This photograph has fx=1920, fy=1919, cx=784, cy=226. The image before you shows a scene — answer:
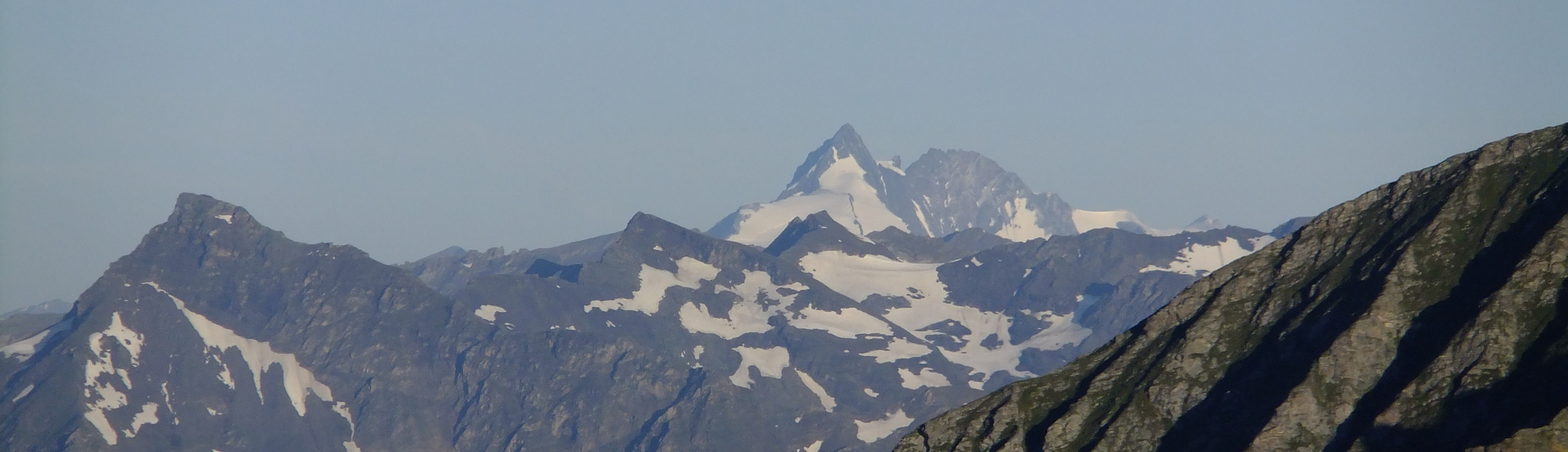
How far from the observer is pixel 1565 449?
191 m

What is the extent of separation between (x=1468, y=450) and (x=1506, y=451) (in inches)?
198

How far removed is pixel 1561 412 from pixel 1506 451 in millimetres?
9236

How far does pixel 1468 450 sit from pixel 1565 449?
10.6m

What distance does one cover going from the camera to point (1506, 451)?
639ft

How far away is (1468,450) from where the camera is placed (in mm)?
199375

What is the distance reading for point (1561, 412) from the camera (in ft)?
653

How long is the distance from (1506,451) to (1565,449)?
5.86m
